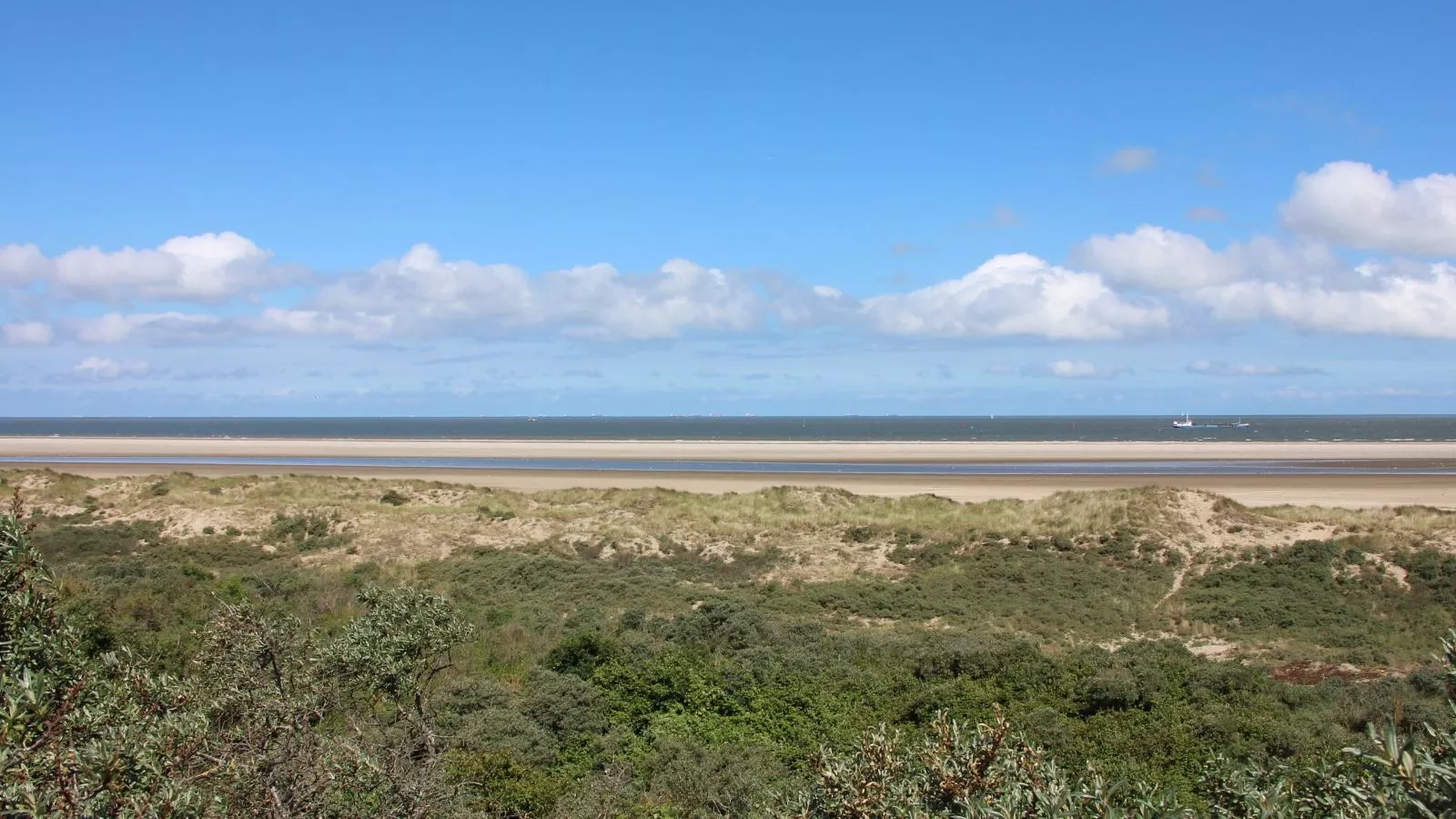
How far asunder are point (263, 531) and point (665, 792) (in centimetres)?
2911

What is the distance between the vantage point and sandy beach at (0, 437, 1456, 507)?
177 ft

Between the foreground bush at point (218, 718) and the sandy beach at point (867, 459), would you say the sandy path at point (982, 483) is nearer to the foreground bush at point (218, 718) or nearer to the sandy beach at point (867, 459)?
the sandy beach at point (867, 459)

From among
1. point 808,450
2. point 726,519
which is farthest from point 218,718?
point 808,450

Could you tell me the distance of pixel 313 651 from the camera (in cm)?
1245

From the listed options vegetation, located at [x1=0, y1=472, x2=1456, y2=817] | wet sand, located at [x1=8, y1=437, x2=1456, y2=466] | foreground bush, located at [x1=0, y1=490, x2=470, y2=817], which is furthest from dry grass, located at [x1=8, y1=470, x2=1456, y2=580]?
wet sand, located at [x1=8, y1=437, x2=1456, y2=466]

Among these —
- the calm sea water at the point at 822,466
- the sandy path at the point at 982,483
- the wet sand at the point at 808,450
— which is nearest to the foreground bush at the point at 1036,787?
the sandy path at the point at 982,483

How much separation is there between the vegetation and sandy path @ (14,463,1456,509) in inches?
598

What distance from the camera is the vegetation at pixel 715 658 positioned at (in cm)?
638

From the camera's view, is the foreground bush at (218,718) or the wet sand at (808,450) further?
the wet sand at (808,450)

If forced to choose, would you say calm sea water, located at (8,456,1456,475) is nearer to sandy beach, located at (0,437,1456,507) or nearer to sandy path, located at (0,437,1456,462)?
sandy beach, located at (0,437,1456,507)

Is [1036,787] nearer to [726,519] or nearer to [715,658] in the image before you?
[715,658]

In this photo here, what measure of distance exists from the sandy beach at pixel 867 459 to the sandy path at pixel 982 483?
0.10 metres

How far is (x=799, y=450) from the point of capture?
326 feet

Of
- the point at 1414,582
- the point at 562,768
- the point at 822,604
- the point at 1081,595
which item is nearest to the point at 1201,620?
the point at 1081,595
